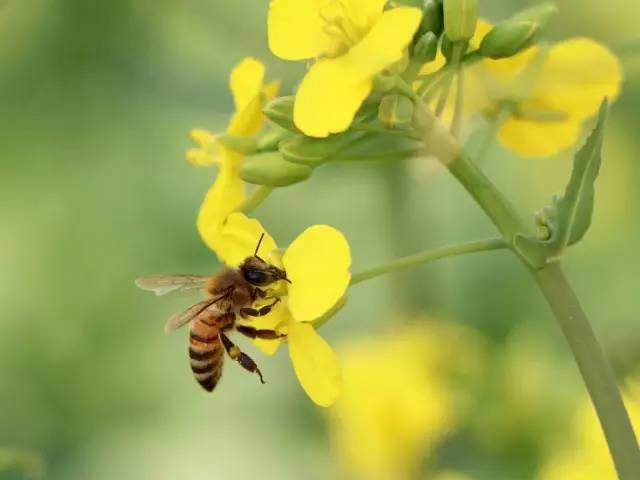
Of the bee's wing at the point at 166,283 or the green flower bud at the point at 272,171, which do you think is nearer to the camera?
the green flower bud at the point at 272,171

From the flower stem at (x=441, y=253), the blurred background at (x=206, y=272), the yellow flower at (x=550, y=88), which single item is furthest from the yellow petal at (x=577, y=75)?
the blurred background at (x=206, y=272)

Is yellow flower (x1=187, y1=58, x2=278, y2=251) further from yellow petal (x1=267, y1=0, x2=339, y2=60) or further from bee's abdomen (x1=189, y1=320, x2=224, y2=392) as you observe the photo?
bee's abdomen (x1=189, y1=320, x2=224, y2=392)

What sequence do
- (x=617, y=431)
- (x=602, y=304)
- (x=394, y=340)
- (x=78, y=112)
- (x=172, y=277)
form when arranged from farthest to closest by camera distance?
(x=78, y=112), (x=602, y=304), (x=394, y=340), (x=172, y=277), (x=617, y=431)

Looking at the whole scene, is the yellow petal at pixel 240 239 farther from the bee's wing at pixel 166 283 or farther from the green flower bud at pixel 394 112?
the bee's wing at pixel 166 283

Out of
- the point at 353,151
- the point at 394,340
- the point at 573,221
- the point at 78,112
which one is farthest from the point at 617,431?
the point at 78,112

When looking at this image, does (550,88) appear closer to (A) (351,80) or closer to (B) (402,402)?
(A) (351,80)

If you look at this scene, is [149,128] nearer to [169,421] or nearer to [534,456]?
[169,421]

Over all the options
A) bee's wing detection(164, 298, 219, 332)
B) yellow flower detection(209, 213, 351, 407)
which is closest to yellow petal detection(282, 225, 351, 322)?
yellow flower detection(209, 213, 351, 407)

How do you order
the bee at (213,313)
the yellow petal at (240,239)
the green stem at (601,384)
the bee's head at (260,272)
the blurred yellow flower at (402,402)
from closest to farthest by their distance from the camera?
1. the green stem at (601,384)
2. the yellow petal at (240,239)
3. the bee's head at (260,272)
4. the bee at (213,313)
5. the blurred yellow flower at (402,402)
